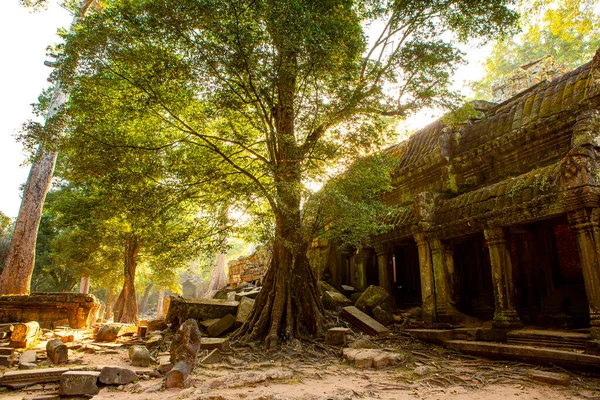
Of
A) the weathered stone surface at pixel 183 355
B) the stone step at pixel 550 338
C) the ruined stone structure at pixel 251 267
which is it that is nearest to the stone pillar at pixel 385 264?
the stone step at pixel 550 338

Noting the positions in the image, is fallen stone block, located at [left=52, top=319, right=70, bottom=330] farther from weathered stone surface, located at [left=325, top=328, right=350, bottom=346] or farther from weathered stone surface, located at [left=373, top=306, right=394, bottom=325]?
weathered stone surface, located at [left=373, top=306, right=394, bottom=325]

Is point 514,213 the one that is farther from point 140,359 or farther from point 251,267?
point 251,267

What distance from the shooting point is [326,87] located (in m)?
7.14

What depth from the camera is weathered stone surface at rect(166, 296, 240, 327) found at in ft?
27.8

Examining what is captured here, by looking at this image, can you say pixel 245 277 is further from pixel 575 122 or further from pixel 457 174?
pixel 575 122

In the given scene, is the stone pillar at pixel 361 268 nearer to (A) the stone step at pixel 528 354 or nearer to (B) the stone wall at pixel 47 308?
(A) the stone step at pixel 528 354

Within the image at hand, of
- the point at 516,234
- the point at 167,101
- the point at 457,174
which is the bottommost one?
the point at 516,234

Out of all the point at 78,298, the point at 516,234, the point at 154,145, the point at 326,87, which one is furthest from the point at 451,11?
the point at 78,298

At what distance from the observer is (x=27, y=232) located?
38.5ft

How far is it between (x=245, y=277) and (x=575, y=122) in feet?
41.8

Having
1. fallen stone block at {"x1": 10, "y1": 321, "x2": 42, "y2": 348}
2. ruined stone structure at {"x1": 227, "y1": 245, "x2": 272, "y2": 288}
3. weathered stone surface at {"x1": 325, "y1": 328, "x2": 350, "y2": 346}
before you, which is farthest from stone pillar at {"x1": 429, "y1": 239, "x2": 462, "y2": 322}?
fallen stone block at {"x1": 10, "y1": 321, "x2": 42, "y2": 348}

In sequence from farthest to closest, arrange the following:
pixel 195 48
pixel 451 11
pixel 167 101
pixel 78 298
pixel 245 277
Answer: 1. pixel 245 277
2. pixel 78 298
3. pixel 451 11
4. pixel 167 101
5. pixel 195 48

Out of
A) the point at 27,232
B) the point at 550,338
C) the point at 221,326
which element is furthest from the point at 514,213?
the point at 27,232

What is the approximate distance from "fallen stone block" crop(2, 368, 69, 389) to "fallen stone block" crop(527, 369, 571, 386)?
619 centimetres
